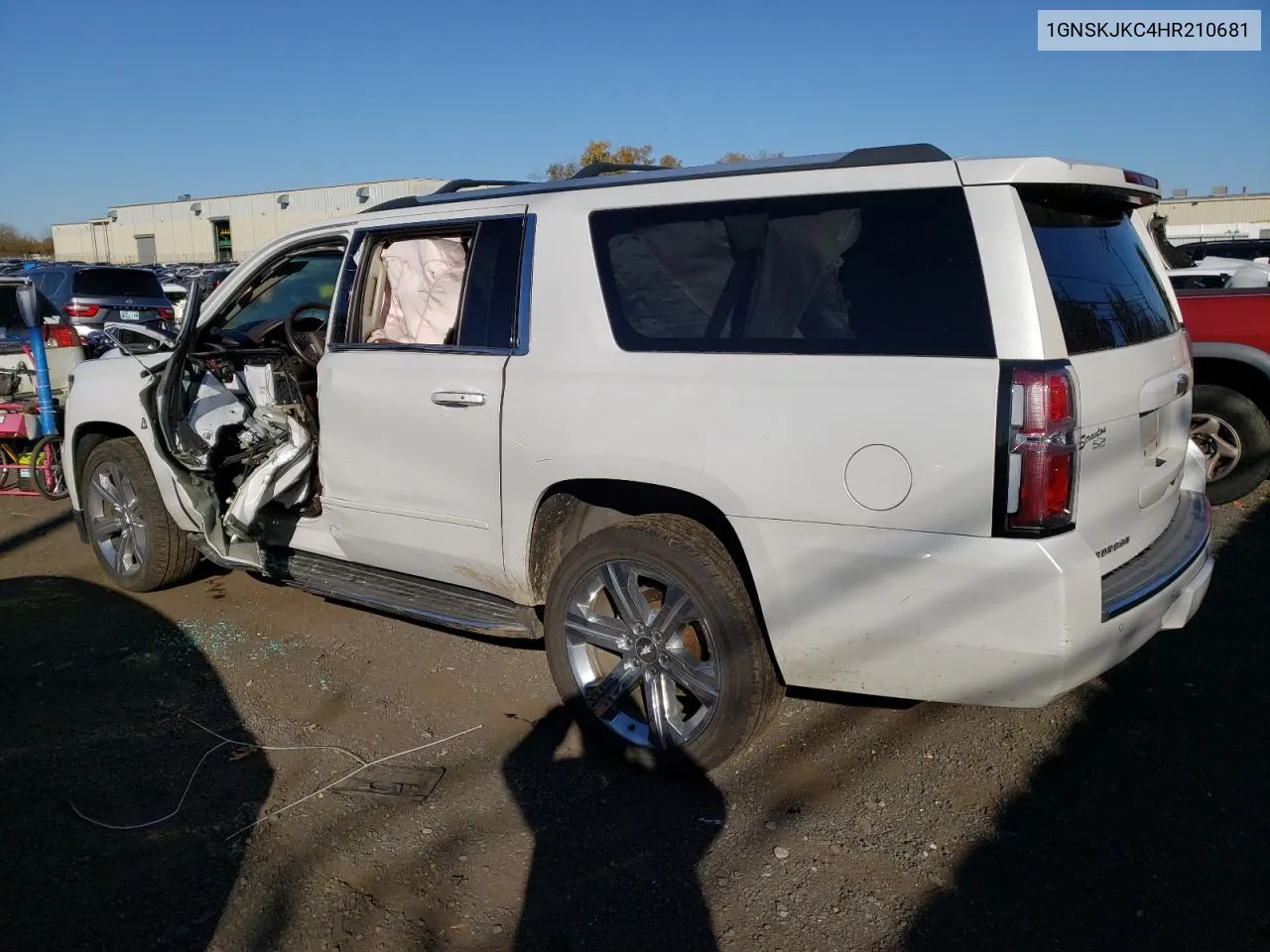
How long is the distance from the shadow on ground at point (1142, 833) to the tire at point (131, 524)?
4256 millimetres

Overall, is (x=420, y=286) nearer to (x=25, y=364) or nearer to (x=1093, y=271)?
(x=1093, y=271)

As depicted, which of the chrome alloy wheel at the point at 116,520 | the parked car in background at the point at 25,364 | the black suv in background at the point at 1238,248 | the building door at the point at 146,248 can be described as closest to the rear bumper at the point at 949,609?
the chrome alloy wheel at the point at 116,520

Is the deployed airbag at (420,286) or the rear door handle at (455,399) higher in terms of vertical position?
the deployed airbag at (420,286)

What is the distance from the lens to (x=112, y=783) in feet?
12.0

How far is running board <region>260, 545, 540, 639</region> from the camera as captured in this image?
399 centimetres

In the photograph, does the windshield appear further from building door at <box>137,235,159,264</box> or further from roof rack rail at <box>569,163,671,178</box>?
building door at <box>137,235,159,264</box>

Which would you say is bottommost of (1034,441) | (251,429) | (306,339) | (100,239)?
(251,429)

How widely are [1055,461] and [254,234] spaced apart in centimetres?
5651

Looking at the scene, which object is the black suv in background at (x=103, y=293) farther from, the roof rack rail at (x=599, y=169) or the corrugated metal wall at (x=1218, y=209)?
the corrugated metal wall at (x=1218, y=209)

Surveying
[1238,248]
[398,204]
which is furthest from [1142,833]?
[1238,248]

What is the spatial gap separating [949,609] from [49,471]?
767 centimetres

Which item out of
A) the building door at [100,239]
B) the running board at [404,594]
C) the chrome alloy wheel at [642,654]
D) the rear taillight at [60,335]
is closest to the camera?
the chrome alloy wheel at [642,654]

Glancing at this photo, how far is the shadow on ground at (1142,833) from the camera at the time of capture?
2.76m

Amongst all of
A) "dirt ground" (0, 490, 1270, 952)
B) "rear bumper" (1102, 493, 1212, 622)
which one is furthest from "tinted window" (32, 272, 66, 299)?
"rear bumper" (1102, 493, 1212, 622)
